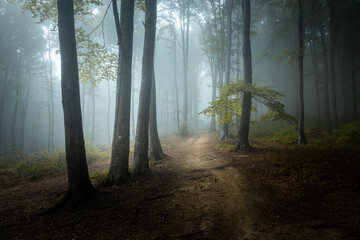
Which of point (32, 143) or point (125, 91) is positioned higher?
point (125, 91)

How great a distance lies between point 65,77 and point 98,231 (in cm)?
381

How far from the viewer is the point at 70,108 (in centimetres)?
427

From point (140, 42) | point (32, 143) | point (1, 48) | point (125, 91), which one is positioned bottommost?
point (32, 143)

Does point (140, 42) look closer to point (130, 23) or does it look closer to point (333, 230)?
point (130, 23)

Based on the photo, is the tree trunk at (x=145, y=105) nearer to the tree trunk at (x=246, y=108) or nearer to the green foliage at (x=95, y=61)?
the green foliage at (x=95, y=61)

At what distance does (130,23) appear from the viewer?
6.09 meters

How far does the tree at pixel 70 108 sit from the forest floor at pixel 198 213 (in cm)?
67

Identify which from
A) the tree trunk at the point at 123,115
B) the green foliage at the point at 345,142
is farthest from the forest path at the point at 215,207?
the green foliage at the point at 345,142

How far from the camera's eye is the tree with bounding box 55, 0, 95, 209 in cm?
427

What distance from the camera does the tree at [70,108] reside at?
4.27 metres

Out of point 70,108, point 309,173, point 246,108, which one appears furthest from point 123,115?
point 246,108

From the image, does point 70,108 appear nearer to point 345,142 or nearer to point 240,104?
point 240,104

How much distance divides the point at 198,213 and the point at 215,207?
0.46 m

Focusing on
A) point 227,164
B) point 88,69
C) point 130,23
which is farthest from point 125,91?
point 227,164
